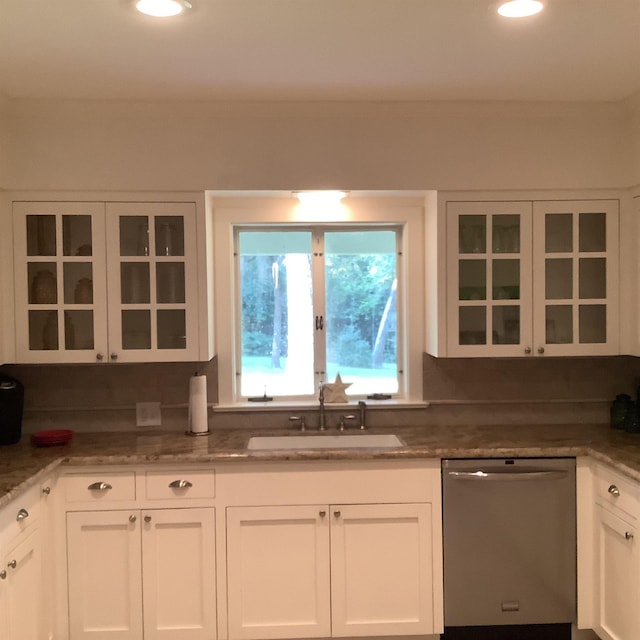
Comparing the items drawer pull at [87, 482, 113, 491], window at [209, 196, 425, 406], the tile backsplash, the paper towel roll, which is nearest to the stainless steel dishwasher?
the tile backsplash

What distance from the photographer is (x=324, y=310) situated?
3373 mm

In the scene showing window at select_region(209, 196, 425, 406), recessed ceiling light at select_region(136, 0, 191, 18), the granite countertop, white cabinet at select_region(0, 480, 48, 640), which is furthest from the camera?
window at select_region(209, 196, 425, 406)

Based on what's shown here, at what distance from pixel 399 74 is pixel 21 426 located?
2346mm

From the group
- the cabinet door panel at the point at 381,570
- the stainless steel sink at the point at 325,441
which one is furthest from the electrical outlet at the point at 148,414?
the cabinet door panel at the point at 381,570

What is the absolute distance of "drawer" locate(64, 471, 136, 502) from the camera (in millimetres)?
2629

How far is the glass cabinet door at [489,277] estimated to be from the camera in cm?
296

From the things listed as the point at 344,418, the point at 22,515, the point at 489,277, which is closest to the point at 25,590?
the point at 22,515

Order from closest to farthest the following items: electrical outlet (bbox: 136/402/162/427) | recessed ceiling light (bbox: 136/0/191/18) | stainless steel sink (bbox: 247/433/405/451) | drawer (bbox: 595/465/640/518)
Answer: recessed ceiling light (bbox: 136/0/191/18) < drawer (bbox: 595/465/640/518) < stainless steel sink (bbox: 247/433/405/451) < electrical outlet (bbox: 136/402/162/427)

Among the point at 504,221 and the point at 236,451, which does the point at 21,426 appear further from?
the point at 504,221

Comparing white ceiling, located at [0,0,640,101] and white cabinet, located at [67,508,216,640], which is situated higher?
white ceiling, located at [0,0,640,101]

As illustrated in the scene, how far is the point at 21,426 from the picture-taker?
303 cm

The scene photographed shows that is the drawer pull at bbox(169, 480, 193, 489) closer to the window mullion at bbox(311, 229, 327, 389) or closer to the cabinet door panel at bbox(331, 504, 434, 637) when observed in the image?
the cabinet door panel at bbox(331, 504, 434, 637)

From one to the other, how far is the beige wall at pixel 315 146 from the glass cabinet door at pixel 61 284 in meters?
0.15

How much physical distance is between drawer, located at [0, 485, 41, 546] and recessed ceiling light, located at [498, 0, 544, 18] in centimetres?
228
